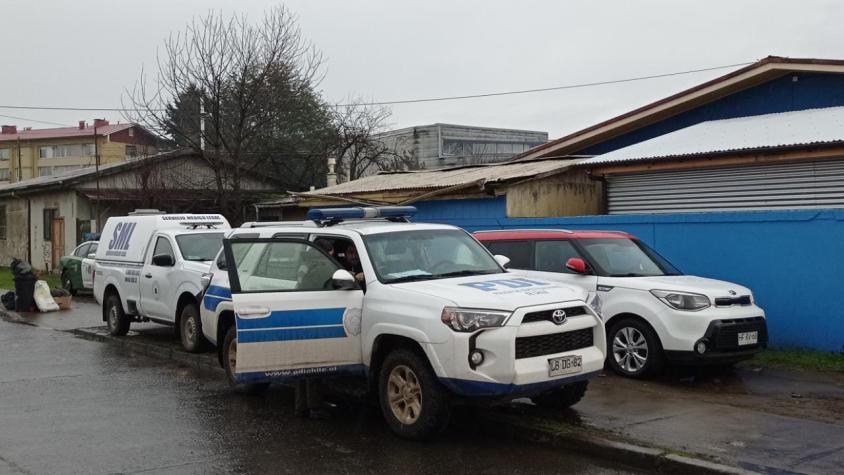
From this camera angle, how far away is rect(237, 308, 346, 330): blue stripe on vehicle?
290 inches

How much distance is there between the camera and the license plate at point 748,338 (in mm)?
9336

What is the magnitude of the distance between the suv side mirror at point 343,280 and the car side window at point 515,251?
380 centimetres

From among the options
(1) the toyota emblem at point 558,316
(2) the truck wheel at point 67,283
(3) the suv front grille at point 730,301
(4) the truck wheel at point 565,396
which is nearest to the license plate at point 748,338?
(3) the suv front grille at point 730,301

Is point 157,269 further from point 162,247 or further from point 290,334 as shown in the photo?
point 290,334

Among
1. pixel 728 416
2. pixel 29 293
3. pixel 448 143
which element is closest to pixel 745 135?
pixel 728 416

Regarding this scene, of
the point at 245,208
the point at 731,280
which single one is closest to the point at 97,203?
the point at 245,208

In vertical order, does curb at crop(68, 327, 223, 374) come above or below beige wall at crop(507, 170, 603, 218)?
below

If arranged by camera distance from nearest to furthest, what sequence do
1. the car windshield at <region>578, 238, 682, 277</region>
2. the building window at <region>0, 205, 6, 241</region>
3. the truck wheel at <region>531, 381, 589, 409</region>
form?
the truck wheel at <region>531, 381, 589, 409</region> → the car windshield at <region>578, 238, 682, 277</region> → the building window at <region>0, 205, 6, 241</region>

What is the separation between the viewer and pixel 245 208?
29812mm

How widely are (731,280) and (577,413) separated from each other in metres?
5.10

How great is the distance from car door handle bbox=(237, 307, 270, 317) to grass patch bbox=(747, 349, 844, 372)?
6.35 meters

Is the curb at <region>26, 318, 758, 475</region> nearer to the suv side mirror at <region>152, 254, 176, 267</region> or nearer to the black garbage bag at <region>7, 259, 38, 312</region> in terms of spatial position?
the suv side mirror at <region>152, 254, 176, 267</region>

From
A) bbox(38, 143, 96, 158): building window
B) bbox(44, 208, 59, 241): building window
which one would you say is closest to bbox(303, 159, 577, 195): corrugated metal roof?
bbox(44, 208, 59, 241): building window

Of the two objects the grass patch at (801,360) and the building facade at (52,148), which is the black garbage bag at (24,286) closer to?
the grass patch at (801,360)
